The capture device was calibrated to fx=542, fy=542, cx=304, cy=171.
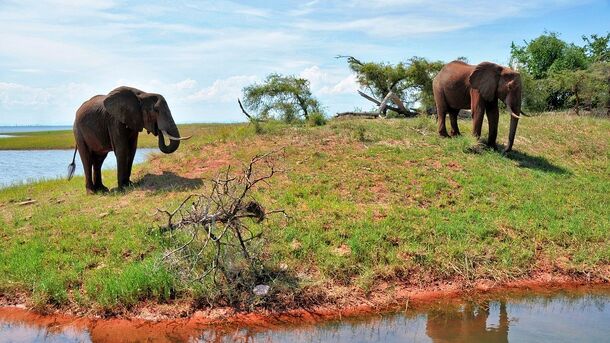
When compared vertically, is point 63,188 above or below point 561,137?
below

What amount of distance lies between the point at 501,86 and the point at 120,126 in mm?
9282

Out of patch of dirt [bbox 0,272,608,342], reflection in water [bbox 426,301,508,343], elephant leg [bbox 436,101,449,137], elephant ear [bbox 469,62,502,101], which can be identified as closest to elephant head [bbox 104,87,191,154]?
patch of dirt [bbox 0,272,608,342]

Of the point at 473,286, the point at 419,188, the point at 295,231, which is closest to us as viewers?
the point at 473,286

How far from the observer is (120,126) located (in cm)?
1220

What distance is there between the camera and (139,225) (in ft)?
31.0

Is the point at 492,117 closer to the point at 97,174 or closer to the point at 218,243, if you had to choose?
the point at 218,243

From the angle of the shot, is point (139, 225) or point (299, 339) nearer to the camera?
point (299, 339)

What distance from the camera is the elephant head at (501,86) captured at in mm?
13414

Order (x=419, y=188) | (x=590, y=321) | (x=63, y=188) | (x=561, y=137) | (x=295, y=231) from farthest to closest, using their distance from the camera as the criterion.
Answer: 1. (x=561, y=137)
2. (x=63, y=188)
3. (x=419, y=188)
4. (x=295, y=231)
5. (x=590, y=321)

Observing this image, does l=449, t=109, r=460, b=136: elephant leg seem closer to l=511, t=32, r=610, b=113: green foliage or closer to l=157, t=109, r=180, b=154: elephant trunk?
l=157, t=109, r=180, b=154: elephant trunk

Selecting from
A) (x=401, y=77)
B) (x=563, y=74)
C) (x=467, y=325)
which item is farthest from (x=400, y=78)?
(x=467, y=325)

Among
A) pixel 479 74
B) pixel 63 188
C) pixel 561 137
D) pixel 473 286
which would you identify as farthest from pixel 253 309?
pixel 561 137

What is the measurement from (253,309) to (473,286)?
345 centimetres

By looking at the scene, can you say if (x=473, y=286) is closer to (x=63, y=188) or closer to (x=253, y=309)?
(x=253, y=309)
